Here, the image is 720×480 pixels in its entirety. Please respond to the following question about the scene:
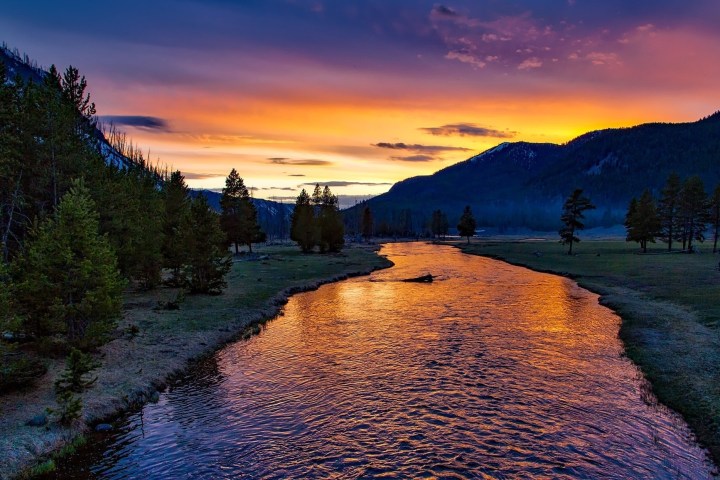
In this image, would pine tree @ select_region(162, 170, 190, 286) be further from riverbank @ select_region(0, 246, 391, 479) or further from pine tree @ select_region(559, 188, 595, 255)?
pine tree @ select_region(559, 188, 595, 255)

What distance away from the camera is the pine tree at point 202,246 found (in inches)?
1737

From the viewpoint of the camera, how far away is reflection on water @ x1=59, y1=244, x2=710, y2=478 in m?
14.8

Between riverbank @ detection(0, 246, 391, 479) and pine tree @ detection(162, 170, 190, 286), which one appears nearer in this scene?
riverbank @ detection(0, 246, 391, 479)

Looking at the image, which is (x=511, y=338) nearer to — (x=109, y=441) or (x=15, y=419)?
(x=109, y=441)

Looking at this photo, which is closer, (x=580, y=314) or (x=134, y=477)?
(x=134, y=477)

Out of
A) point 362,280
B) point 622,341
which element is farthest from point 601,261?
point 622,341

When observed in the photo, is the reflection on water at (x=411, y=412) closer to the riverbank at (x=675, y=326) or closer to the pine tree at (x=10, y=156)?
the riverbank at (x=675, y=326)

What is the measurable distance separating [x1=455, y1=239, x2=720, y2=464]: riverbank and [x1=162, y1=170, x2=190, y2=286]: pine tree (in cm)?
4021

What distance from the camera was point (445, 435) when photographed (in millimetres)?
16672

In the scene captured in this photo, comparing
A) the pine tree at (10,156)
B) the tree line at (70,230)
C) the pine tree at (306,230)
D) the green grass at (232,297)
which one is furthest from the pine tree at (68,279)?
the pine tree at (306,230)

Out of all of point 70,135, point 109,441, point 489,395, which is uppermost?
point 70,135

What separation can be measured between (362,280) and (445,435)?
1793 inches

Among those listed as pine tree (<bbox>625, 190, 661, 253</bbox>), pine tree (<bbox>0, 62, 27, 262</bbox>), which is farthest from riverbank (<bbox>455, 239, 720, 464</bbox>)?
pine tree (<bbox>0, 62, 27, 262</bbox>)

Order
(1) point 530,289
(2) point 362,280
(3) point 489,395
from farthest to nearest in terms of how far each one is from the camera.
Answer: (2) point 362,280 → (1) point 530,289 → (3) point 489,395
